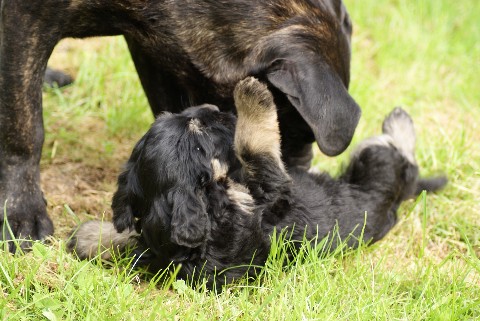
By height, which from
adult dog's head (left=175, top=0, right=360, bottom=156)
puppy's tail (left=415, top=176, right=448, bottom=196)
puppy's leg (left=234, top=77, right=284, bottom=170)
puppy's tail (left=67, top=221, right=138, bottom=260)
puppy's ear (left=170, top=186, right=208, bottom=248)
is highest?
adult dog's head (left=175, top=0, right=360, bottom=156)

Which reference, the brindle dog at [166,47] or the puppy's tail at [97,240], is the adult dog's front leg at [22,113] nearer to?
the brindle dog at [166,47]

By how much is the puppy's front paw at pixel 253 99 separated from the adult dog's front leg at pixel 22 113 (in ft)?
3.82

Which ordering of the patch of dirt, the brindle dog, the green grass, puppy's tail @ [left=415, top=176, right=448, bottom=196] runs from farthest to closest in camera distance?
puppy's tail @ [left=415, top=176, right=448, bottom=196] → the patch of dirt → the brindle dog → the green grass

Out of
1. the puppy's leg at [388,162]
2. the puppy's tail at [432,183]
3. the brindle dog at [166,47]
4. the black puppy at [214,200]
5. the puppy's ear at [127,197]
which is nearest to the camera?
the black puppy at [214,200]

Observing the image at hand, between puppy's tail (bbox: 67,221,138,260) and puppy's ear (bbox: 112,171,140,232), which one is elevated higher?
puppy's ear (bbox: 112,171,140,232)

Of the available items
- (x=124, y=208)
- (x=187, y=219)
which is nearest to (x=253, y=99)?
(x=187, y=219)

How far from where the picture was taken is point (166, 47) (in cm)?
429

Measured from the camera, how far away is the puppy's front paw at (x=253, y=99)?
154 inches

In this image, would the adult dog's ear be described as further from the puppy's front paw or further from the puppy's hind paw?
the puppy's hind paw

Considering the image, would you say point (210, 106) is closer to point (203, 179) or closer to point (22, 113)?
point (203, 179)

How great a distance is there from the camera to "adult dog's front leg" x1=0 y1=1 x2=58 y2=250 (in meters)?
4.14

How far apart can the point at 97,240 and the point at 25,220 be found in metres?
0.46

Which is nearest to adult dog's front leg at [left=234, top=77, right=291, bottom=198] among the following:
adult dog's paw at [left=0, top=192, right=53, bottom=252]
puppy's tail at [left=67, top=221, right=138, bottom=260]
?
puppy's tail at [left=67, top=221, right=138, bottom=260]

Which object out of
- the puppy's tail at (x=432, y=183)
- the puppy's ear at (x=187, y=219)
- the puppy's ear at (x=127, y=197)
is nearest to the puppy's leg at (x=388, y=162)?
the puppy's tail at (x=432, y=183)
